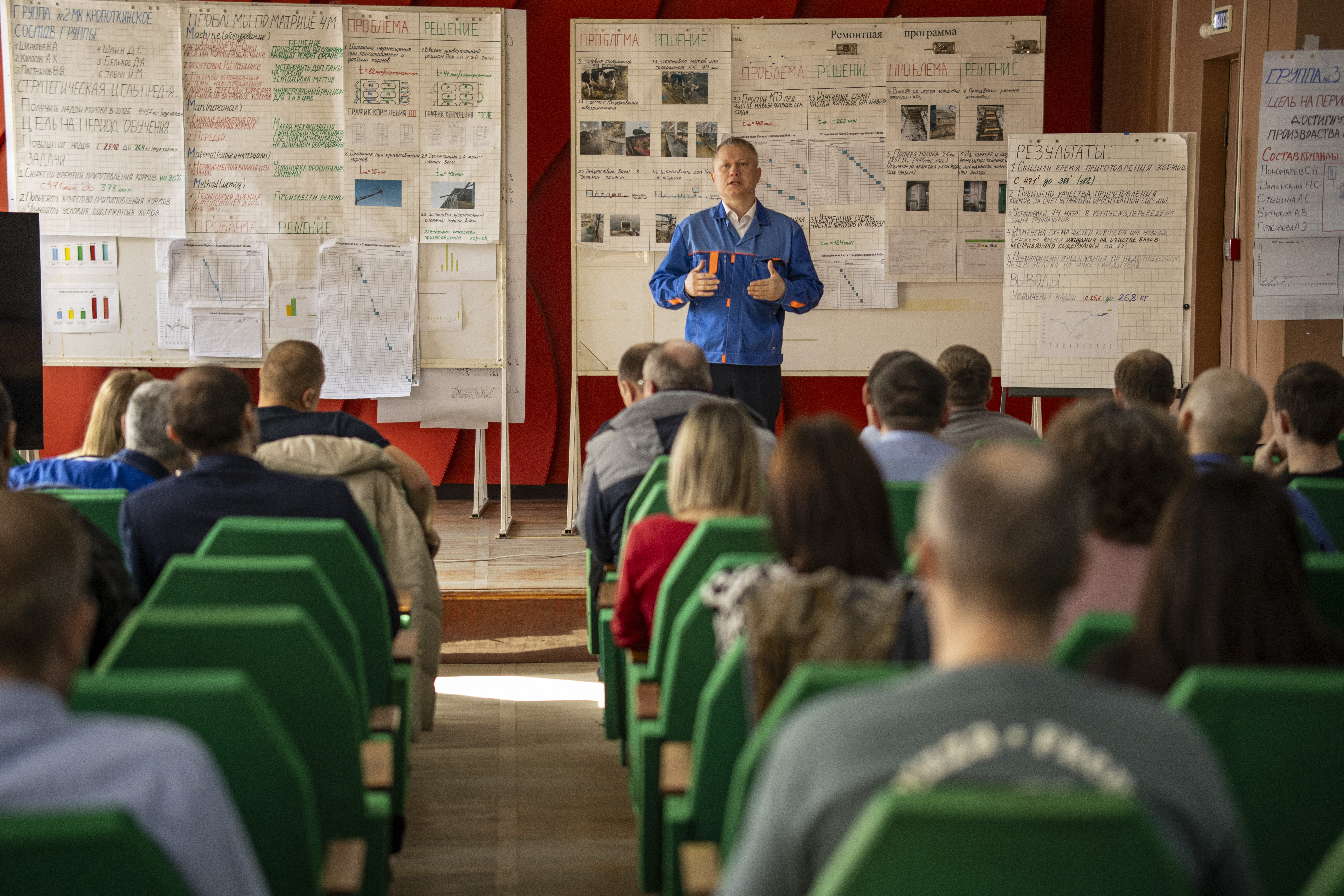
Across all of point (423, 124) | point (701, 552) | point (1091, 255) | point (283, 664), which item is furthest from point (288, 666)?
point (1091, 255)

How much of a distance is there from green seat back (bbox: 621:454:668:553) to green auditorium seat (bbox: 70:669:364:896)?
1.77 metres

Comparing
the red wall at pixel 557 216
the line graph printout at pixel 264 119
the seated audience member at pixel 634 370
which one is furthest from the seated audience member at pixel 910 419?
the line graph printout at pixel 264 119

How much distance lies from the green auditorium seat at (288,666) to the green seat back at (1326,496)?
2198 millimetres

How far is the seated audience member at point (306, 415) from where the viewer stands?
3.47 meters

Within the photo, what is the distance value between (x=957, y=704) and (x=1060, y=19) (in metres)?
6.56

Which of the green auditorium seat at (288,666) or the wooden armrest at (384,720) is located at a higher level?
the green auditorium seat at (288,666)

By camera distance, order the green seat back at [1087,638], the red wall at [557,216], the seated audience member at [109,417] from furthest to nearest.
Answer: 1. the red wall at [557,216]
2. the seated audience member at [109,417]
3. the green seat back at [1087,638]

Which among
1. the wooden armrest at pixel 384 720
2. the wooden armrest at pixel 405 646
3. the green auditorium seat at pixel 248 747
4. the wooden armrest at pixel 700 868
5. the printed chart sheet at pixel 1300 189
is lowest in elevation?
the wooden armrest at pixel 384 720

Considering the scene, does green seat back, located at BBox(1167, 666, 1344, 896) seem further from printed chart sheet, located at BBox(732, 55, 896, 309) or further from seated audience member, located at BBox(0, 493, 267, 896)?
printed chart sheet, located at BBox(732, 55, 896, 309)

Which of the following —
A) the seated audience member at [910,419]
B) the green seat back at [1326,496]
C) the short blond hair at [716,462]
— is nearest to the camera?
the short blond hair at [716,462]

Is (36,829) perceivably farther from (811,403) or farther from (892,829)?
(811,403)

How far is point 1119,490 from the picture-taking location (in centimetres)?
205

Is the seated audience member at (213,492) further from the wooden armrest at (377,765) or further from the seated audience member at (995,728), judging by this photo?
the seated audience member at (995,728)

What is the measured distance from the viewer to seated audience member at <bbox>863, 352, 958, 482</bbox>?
3.02 m
